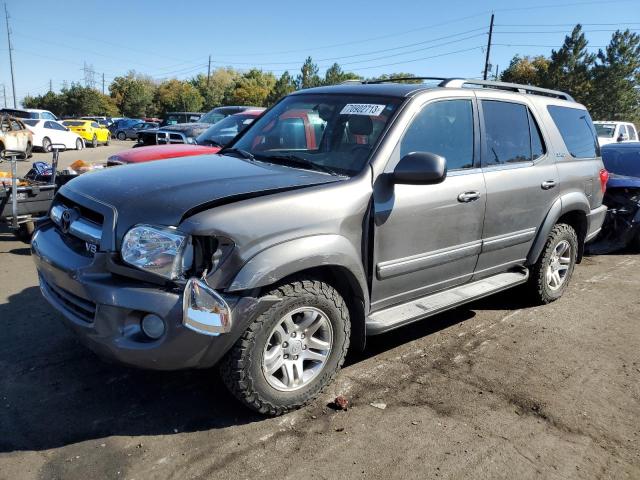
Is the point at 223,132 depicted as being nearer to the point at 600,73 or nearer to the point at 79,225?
the point at 79,225

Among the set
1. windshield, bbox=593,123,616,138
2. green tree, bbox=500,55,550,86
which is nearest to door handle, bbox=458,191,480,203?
windshield, bbox=593,123,616,138

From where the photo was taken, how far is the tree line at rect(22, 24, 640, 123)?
155 feet

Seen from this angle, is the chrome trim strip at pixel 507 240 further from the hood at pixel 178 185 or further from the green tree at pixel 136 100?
the green tree at pixel 136 100

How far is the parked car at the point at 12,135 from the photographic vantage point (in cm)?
1686

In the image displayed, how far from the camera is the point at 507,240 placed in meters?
4.35

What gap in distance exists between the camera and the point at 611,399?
3.49 meters

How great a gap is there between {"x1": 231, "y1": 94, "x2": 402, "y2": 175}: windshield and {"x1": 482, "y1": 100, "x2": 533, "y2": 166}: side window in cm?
97

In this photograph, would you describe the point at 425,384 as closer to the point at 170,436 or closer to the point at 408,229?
the point at 408,229

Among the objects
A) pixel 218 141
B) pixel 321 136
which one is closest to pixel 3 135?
pixel 218 141

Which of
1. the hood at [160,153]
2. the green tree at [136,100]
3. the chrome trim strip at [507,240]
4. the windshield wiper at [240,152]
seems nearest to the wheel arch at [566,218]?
the chrome trim strip at [507,240]

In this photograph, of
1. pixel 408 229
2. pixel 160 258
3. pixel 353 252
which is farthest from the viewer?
pixel 408 229

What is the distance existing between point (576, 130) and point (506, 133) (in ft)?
4.50

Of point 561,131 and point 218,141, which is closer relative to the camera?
point 561,131

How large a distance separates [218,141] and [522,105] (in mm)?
4761
